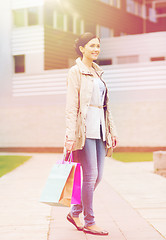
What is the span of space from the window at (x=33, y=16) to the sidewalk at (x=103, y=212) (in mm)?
18971

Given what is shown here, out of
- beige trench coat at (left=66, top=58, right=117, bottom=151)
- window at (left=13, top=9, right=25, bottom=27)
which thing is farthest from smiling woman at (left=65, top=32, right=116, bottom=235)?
window at (left=13, top=9, right=25, bottom=27)

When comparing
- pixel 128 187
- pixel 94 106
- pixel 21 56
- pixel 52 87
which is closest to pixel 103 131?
pixel 94 106

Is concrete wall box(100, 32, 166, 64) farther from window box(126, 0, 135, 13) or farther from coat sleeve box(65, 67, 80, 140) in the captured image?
coat sleeve box(65, 67, 80, 140)

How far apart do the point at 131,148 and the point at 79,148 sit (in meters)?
20.2

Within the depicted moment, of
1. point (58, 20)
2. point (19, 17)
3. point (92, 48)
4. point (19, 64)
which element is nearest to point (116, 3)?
point (58, 20)

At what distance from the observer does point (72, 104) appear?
4.97 metres

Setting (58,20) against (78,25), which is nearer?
(58,20)

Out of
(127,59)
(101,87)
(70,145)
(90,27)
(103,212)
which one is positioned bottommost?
(103,212)

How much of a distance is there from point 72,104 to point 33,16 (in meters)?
24.0

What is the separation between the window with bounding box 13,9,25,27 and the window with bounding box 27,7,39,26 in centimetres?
40

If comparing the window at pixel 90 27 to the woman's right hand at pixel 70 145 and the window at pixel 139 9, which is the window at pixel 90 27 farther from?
the woman's right hand at pixel 70 145

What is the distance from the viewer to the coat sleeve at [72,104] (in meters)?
4.89

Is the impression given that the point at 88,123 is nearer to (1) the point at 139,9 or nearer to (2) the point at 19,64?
(2) the point at 19,64

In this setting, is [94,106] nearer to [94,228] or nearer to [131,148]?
[94,228]
